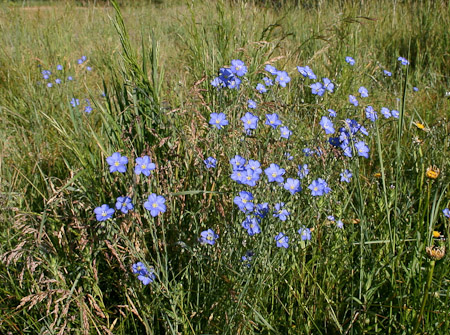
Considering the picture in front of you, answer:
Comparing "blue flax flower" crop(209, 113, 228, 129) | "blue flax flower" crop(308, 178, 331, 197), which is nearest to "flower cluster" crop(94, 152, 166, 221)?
"blue flax flower" crop(209, 113, 228, 129)

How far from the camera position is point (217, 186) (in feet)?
5.53

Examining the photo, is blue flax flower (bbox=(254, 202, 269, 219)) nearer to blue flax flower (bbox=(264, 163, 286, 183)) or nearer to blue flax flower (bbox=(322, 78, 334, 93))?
blue flax flower (bbox=(264, 163, 286, 183))

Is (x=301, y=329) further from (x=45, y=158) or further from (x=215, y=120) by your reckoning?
(x=45, y=158)

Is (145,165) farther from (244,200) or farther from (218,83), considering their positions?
(218,83)

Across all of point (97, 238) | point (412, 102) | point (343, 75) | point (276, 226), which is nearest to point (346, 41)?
point (343, 75)

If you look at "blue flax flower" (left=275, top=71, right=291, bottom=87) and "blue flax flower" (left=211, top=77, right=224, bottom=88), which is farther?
"blue flax flower" (left=275, top=71, right=291, bottom=87)

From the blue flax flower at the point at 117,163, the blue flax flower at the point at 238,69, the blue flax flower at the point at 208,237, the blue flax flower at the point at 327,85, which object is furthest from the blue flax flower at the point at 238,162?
the blue flax flower at the point at 327,85

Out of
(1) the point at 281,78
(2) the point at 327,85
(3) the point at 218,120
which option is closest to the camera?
(3) the point at 218,120

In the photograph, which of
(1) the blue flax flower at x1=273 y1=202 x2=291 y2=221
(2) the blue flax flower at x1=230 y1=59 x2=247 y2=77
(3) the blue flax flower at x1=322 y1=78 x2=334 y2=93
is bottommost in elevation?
(1) the blue flax flower at x1=273 y1=202 x2=291 y2=221

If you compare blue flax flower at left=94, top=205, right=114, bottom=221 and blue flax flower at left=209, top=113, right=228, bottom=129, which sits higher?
blue flax flower at left=209, top=113, right=228, bottom=129

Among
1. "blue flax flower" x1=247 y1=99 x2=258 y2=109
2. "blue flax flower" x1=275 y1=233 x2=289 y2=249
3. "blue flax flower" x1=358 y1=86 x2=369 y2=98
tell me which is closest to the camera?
"blue flax flower" x1=275 y1=233 x2=289 y2=249

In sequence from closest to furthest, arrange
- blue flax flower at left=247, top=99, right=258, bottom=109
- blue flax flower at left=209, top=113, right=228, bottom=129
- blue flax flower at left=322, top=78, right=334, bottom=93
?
blue flax flower at left=209, top=113, right=228, bottom=129
blue flax flower at left=247, top=99, right=258, bottom=109
blue flax flower at left=322, top=78, right=334, bottom=93

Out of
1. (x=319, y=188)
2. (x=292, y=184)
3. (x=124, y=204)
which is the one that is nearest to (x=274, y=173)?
(x=292, y=184)

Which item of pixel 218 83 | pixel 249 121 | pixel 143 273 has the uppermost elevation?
pixel 218 83
